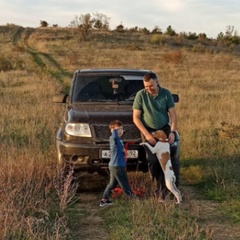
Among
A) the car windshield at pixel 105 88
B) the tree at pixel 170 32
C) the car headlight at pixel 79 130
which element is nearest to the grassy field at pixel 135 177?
the car headlight at pixel 79 130

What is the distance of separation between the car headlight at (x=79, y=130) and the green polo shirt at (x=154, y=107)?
0.80 m

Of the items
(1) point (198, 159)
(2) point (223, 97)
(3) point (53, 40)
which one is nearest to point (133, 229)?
(1) point (198, 159)

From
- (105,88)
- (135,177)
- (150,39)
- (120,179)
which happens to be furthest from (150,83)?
(150,39)

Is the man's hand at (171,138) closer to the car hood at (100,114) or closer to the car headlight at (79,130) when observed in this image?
the car hood at (100,114)

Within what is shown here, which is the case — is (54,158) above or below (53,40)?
above

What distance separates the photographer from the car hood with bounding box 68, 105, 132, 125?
6898 millimetres

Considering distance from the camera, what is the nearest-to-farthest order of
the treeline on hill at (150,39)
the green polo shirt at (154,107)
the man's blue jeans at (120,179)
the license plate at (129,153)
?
the man's blue jeans at (120,179)
the green polo shirt at (154,107)
the license plate at (129,153)
the treeline on hill at (150,39)

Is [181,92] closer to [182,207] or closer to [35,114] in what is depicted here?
[35,114]

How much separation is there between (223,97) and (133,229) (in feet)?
42.7

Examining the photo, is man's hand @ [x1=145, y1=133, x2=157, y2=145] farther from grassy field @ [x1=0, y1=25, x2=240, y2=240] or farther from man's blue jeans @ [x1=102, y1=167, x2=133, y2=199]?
grassy field @ [x1=0, y1=25, x2=240, y2=240]

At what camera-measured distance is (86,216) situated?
19.8 feet

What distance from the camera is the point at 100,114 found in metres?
7.01

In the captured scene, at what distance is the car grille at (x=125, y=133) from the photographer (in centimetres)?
681

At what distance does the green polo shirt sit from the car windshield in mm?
1556
